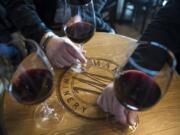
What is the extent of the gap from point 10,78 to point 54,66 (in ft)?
0.81

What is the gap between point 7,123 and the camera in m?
0.78

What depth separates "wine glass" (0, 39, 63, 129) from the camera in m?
0.71

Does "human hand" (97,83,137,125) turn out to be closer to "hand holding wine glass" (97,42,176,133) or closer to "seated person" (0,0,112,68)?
"hand holding wine glass" (97,42,176,133)

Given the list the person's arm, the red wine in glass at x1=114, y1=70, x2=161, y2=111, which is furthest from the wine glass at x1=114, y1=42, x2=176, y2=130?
the person's arm

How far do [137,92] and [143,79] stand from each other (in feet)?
0.13

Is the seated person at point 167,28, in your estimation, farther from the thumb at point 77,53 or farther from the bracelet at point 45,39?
the bracelet at point 45,39

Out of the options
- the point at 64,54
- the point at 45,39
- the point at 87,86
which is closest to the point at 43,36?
the point at 45,39

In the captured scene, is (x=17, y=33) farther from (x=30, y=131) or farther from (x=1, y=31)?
(x=30, y=131)

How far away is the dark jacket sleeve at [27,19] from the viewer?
1035mm

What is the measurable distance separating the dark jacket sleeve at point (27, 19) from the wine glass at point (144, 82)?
42 cm

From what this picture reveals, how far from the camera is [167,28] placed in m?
0.94

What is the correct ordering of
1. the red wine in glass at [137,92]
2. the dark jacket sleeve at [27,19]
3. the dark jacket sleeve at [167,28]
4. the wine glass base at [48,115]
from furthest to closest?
the dark jacket sleeve at [27,19] → the dark jacket sleeve at [167,28] → the wine glass base at [48,115] → the red wine in glass at [137,92]

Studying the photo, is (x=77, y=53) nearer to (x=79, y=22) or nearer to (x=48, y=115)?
(x=79, y=22)

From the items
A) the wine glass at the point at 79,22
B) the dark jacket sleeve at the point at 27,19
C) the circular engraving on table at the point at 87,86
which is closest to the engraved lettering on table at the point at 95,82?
the circular engraving on table at the point at 87,86
